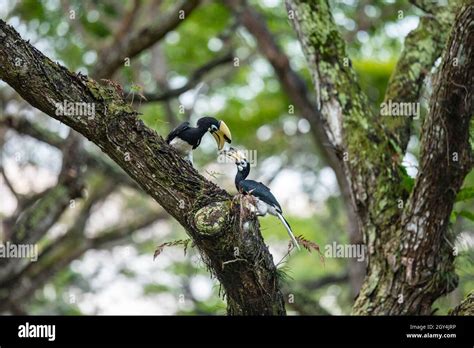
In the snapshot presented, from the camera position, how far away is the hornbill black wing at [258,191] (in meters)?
4.34

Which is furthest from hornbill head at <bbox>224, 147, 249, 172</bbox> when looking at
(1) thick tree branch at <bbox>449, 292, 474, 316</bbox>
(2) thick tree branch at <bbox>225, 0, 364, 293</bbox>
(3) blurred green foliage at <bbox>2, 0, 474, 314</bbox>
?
(3) blurred green foliage at <bbox>2, 0, 474, 314</bbox>

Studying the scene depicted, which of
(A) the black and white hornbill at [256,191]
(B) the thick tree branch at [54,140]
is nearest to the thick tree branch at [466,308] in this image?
(A) the black and white hornbill at [256,191]

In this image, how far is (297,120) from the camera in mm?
11008

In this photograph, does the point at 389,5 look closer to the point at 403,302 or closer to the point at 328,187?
the point at 328,187

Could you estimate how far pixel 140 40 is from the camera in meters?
7.62

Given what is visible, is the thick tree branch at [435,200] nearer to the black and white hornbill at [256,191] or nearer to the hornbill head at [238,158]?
the black and white hornbill at [256,191]

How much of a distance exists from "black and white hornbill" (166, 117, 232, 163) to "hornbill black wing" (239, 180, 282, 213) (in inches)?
17.0

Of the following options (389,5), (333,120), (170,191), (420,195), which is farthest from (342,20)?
(170,191)

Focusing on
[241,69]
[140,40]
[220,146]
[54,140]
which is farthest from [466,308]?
[241,69]

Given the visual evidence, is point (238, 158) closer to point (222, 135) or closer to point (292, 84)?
point (222, 135)

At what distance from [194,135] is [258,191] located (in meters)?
0.67

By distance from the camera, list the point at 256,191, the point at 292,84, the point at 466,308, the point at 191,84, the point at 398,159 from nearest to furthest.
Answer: the point at 256,191 < the point at 466,308 < the point at 398,159 < the point at 292,84 < the point at 191,84

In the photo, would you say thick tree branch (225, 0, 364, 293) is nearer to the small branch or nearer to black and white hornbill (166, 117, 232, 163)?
the small branch
